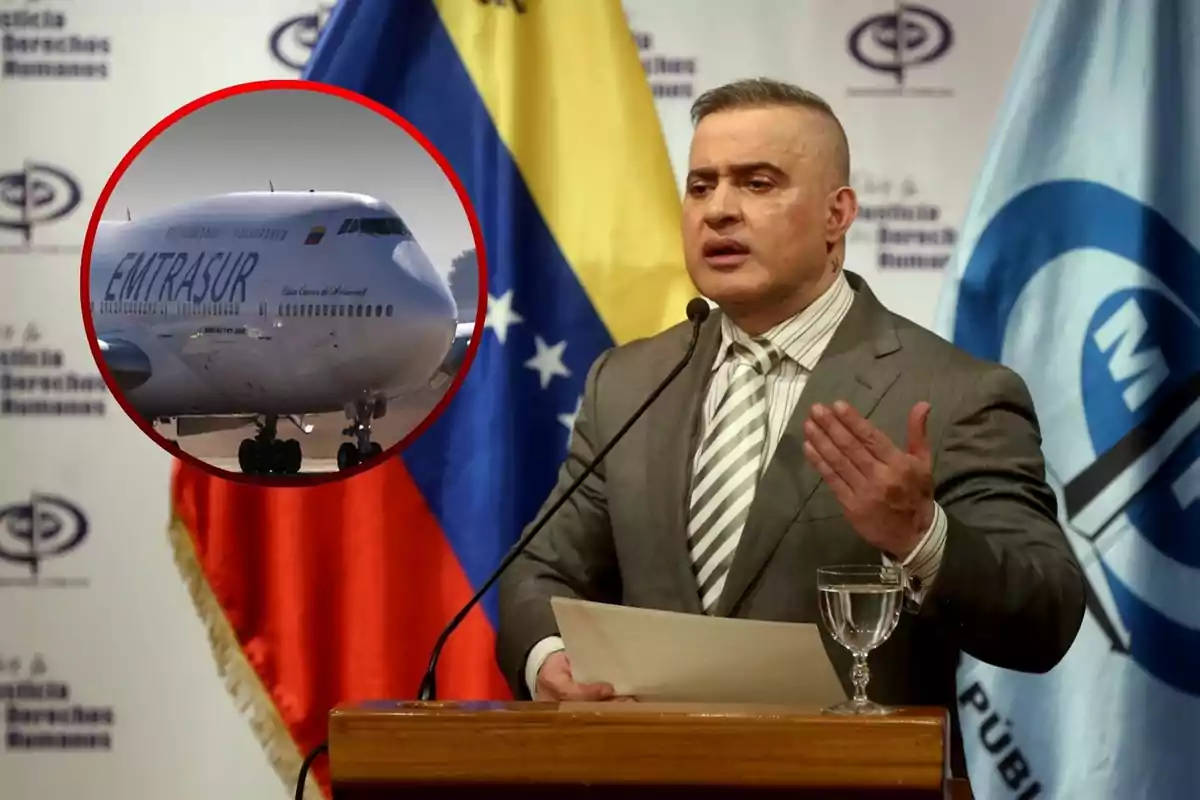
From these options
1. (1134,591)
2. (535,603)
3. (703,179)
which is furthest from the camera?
(1134,591)

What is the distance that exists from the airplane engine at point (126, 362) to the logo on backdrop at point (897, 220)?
4.79 ft

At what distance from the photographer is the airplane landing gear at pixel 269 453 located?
280 centimetres

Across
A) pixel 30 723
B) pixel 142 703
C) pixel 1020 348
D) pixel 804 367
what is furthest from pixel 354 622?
pixel 1020 348

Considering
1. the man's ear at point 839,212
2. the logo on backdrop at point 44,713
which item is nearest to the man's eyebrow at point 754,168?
the man's ear at point 839,212

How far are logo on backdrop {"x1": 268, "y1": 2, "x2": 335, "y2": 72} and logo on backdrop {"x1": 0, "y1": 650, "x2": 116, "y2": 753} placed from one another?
134 centimetres

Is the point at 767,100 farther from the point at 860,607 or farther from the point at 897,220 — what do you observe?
the point at 860,607

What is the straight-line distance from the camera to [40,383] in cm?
286

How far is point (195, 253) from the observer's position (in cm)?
279

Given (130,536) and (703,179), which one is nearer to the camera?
(703,179)

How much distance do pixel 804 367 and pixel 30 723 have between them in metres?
1.79

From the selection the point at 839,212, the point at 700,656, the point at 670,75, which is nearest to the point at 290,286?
the point at 670,75

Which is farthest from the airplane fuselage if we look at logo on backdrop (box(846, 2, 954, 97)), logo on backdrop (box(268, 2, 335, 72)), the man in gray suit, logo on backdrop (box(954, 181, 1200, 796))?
logo on backdrop (box(954, 181, 1200, 796))

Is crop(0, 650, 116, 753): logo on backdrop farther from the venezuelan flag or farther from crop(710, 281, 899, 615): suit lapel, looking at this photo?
crop(710, 281, 899, 615): suit lapel

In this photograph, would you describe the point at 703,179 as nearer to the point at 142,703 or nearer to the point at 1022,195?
the point at 1022,195
